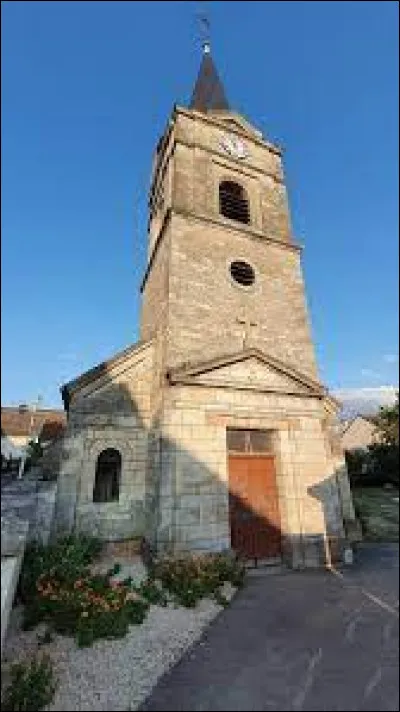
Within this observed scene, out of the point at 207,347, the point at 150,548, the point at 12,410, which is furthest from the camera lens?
the point at 12,410

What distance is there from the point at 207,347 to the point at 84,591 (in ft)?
20.1

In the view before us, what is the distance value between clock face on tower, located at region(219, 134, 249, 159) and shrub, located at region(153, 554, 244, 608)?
518 inches

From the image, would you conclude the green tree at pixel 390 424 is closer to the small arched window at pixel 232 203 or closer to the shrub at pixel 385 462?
the shrub at pixel 385 462

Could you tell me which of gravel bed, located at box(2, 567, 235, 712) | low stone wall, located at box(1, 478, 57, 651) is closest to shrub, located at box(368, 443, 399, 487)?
gravel bed, located at box(2, 567, 235, 712)

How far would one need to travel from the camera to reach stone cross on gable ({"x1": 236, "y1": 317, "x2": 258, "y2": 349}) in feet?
37.5

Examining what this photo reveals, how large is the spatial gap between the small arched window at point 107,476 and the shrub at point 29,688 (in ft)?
16.4

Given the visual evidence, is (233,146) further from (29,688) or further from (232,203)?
(29,688)

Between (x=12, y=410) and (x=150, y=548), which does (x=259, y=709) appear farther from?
(x=12, y=410)

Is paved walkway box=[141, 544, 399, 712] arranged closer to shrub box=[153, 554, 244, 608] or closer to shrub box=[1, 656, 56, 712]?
shrub box=[153, 554, 244, 608]

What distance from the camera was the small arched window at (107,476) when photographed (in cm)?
974

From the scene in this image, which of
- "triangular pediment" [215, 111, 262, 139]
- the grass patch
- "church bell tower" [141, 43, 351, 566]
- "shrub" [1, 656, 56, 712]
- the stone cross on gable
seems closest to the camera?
"shrub" [1, 656, 56, 712]

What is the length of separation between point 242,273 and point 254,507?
6789mm

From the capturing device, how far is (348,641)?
518 centimetres

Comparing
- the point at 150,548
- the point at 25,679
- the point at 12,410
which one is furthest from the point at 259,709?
the point at 12,410
